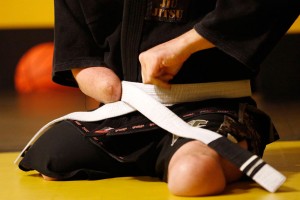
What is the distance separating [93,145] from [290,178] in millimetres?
373

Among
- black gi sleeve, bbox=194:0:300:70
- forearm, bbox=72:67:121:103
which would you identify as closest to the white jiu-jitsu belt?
forearm, bbox=72:67:121:103

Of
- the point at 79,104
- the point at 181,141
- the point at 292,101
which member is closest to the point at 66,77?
the point at 181,141

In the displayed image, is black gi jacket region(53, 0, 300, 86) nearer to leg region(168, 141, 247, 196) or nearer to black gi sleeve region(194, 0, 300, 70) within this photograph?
black gi sleeve region(194, 0, 300, 70)

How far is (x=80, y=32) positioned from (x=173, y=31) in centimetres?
23

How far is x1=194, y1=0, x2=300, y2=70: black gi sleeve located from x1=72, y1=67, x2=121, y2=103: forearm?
234 mm

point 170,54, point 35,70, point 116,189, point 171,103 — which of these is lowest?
point 35,70

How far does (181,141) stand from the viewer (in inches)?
43.5

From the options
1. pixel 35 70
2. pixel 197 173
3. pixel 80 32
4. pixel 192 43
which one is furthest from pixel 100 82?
pixel 35 70

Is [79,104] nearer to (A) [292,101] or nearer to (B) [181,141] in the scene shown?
(A) [292,101]

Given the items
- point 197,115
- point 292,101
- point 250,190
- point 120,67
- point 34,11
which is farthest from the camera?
point 292,101

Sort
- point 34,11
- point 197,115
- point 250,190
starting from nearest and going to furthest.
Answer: point 250,190
point 197,115
point 34,11

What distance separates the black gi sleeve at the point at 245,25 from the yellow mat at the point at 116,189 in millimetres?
219

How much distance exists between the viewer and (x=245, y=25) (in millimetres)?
1100

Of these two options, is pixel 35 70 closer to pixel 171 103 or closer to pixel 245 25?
pixel 171 103
